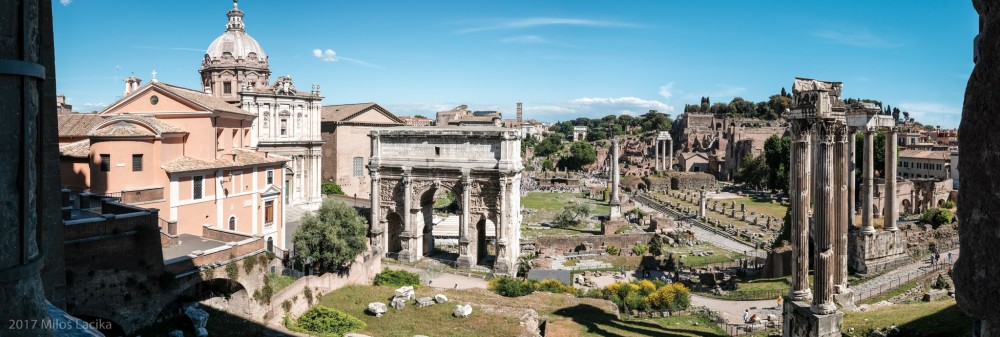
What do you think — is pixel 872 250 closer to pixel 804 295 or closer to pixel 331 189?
pixel 804 295

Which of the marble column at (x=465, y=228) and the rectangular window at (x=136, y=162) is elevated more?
the rectangular window at (x=136, y=162)

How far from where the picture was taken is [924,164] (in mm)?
50688

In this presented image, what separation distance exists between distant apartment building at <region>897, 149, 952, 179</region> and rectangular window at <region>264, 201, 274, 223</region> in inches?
1950

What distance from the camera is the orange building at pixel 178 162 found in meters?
18.5

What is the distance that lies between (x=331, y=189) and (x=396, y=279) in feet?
77.8

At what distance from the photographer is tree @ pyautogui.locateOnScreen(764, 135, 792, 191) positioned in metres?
55.4

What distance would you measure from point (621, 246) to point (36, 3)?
1295 inches

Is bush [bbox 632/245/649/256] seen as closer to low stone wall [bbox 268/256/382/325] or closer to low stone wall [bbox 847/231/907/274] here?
low stone wall [bbox 847/231/907/274]

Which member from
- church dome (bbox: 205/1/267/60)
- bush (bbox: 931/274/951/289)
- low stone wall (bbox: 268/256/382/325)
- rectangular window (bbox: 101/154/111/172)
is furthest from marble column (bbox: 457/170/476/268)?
church dome (bbox: 205/1/267/60)

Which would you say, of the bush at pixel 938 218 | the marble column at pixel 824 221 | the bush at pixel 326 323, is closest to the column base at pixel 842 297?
the marble column at pixel 824 221

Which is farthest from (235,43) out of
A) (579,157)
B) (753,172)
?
(579,157)

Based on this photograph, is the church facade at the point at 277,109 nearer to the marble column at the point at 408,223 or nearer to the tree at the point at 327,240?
the marble column at the point at 408,223

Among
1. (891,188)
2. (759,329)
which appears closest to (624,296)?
(759,329)

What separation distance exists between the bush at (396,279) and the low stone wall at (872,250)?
15301 millimetres
